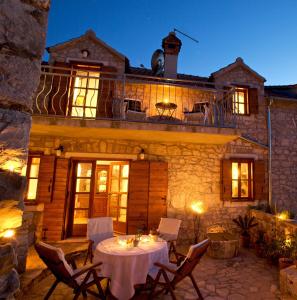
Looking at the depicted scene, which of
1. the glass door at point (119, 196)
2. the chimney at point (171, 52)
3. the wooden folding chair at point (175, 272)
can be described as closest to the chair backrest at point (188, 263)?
the wooden folding chair at point (175, 272)

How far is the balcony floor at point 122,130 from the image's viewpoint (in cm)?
457

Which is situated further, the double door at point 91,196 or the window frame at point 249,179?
the window frame at point 249,179

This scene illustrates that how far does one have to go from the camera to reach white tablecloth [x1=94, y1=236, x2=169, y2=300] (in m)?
2.86

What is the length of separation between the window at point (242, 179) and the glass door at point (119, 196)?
3306 mm

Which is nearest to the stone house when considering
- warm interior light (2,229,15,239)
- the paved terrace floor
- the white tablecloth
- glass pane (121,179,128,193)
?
glass pane (121,179,128,193)

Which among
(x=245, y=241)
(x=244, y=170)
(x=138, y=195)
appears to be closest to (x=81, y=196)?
(x=138, y=195)

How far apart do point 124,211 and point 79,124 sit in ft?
9.16

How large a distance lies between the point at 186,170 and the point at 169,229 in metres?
1.98

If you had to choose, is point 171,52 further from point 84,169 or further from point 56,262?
point 56,262

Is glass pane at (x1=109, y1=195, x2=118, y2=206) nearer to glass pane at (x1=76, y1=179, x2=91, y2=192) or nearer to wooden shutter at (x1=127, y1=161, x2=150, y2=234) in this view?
wooden shutter at (x1=127, y1=161, x2=150, y2=234)

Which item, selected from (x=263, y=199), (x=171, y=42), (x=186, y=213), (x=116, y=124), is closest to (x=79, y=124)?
(x=116, y=124)

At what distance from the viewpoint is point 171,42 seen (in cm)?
703

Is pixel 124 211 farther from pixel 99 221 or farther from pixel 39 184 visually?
pixel 39 184

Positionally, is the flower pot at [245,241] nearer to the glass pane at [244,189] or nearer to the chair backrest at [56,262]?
the glass pane at [244,189]
